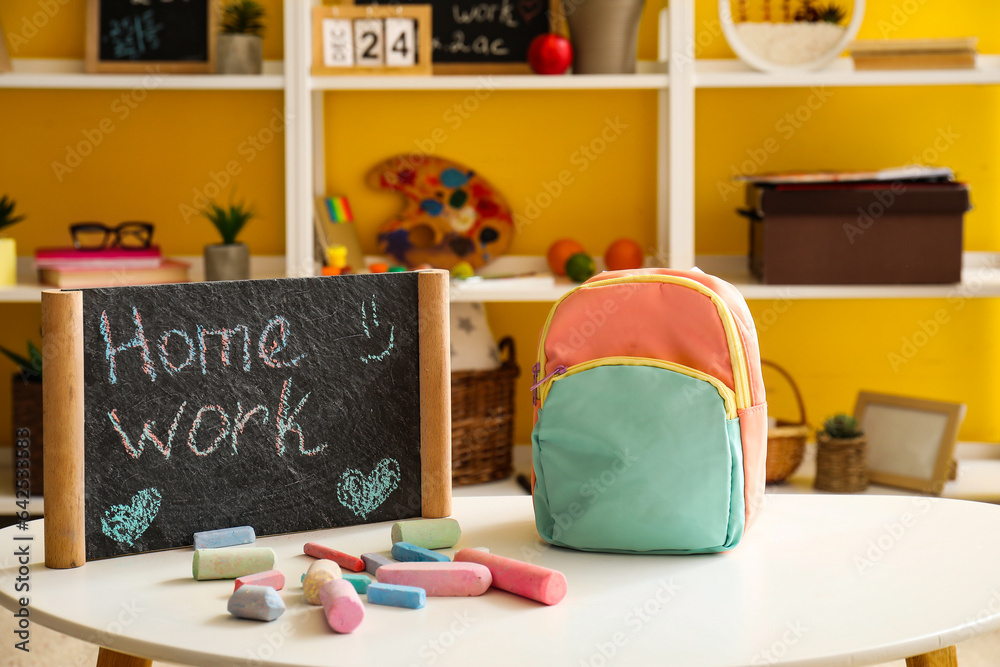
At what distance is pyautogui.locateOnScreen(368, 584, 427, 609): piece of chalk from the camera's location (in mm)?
764

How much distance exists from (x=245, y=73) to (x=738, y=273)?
43.7 inches

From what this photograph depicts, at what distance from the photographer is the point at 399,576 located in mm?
801

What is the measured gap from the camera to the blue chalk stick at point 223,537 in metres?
0.87

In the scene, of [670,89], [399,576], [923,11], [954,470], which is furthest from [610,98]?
[399,576]

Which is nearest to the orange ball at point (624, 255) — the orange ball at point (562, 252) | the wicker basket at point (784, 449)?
the orange ball at point (562, 252)

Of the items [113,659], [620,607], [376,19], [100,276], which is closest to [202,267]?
[100,276]

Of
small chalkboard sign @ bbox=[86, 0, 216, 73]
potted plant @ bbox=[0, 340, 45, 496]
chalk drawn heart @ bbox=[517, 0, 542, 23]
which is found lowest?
potted plant @ bbox=[0, 340, 45, 496]

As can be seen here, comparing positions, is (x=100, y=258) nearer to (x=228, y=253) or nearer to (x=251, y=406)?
(x=228, y=253)

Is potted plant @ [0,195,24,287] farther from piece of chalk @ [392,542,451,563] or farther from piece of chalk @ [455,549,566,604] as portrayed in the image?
piece of chalk @ [455,549,566,604]

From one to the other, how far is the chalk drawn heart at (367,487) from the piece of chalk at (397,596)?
0.19 m

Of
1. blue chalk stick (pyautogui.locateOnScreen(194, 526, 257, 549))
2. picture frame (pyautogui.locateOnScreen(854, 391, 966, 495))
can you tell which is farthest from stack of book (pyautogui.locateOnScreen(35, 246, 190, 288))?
picture frame (pyautogui.locateOnScreen(854, 391, 966, 495))

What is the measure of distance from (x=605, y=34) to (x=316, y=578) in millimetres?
1418

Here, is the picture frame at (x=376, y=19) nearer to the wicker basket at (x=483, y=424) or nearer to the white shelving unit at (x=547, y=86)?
the white shelving unit at (x=547, y=86)

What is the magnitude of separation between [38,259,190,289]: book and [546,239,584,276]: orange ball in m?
0.76
